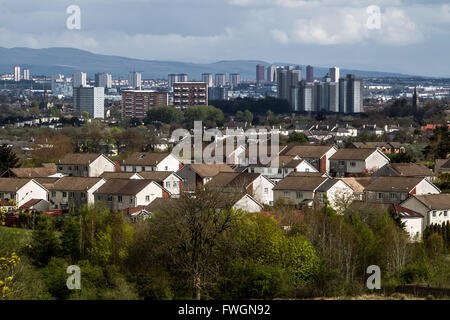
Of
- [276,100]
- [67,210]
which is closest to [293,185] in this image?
[67,210]

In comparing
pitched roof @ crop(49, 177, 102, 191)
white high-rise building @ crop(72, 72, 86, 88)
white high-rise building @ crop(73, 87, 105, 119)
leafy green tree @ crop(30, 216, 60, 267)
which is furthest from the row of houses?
white high-rise building @ crop(72, 72, 86, 88)

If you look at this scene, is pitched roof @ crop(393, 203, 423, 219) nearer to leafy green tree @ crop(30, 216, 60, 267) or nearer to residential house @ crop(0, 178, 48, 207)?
leafy green tree @ crop(30, 216, 60, 267)

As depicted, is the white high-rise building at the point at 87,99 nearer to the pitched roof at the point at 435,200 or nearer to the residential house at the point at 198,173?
the residential house at the point at 198,173

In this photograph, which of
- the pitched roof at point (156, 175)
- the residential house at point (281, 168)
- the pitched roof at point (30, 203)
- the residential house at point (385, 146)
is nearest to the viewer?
the pitched roof at point (30, 203)

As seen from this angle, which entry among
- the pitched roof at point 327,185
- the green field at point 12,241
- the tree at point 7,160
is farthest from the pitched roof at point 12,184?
the pitched roof at point 327,185

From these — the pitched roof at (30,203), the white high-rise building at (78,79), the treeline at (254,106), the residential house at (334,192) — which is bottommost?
the pitched roof at (30,203)
